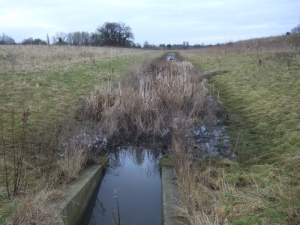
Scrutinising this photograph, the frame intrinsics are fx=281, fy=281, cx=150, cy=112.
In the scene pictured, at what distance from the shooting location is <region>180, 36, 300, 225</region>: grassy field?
10.6 ft

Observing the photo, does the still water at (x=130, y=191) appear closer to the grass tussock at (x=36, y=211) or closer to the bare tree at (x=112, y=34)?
the grass tussock at (x=36, y=211)

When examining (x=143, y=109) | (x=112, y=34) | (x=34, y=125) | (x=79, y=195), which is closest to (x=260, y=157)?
(x=143, y=109)

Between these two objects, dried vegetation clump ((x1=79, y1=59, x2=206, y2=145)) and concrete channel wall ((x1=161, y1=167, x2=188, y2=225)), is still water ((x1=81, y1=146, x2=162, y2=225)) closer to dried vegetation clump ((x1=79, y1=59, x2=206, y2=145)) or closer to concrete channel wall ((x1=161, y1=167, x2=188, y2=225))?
concrete channel wall ((x1=161, y1=167, x2=188, y2=225))

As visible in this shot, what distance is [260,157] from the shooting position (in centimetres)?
505

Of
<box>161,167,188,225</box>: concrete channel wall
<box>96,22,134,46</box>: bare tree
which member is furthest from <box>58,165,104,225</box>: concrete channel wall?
<box>96,22,134,46</box>: bare tree

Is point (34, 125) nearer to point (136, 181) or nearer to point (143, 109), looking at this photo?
point (143, 109)

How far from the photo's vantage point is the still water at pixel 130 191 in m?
4.10

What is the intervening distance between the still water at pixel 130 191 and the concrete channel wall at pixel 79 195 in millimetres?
174

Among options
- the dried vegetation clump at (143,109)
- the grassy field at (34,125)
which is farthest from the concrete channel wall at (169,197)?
the dried vegetation clump at (143,109)

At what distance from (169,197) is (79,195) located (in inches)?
50.2

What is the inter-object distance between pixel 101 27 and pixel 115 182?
165 ft

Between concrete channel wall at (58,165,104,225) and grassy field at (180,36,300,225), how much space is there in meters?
1.70

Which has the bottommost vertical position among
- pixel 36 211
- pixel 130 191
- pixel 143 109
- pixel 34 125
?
pixel 130 191

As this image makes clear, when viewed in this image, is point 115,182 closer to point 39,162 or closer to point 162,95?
point 39,162
